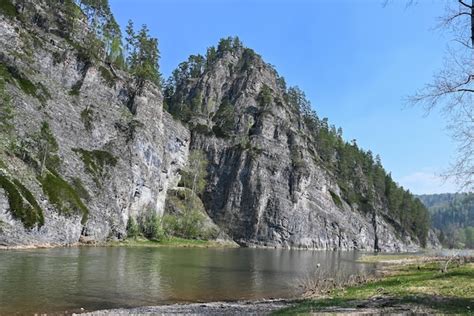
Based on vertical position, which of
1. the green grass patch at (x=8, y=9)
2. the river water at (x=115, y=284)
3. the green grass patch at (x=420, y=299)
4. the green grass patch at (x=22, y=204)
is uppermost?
the green grass patch at (x=8, y=9)

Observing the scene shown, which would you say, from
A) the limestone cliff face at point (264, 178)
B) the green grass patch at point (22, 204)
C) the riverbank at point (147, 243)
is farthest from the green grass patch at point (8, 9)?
the limestone cliff face at point (264, 178)

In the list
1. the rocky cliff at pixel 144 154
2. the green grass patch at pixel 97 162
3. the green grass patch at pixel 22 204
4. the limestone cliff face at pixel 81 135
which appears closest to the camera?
the green grass patch at pixel 22 204

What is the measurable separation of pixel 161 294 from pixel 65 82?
275 ft

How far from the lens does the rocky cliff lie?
72.7 metres

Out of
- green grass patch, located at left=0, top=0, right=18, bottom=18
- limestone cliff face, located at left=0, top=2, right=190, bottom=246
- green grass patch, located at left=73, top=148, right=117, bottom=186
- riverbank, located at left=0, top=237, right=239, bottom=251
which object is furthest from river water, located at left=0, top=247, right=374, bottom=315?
green grass patch, located at left=0, top=0, right=18, bottom=18

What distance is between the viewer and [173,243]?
101625 millimetres

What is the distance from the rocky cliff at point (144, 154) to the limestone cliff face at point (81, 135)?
0.92 ft

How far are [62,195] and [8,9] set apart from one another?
51640mm

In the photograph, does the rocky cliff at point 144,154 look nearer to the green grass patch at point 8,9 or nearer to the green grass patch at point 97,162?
the green grass patch at point 97,162

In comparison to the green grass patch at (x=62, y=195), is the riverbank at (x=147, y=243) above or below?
below

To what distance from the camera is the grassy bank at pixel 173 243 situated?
8714 cm

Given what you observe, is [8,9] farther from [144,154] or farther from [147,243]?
[147,243]

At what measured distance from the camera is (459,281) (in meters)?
27.8

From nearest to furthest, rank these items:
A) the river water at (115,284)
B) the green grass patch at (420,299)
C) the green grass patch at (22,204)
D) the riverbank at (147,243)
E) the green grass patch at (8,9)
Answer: the green grass patch at (420,299)
the river water at (115,284)
the green grass patch at (22,204)
the riverbank at (147,243)
the green grass patch at (8,9)
